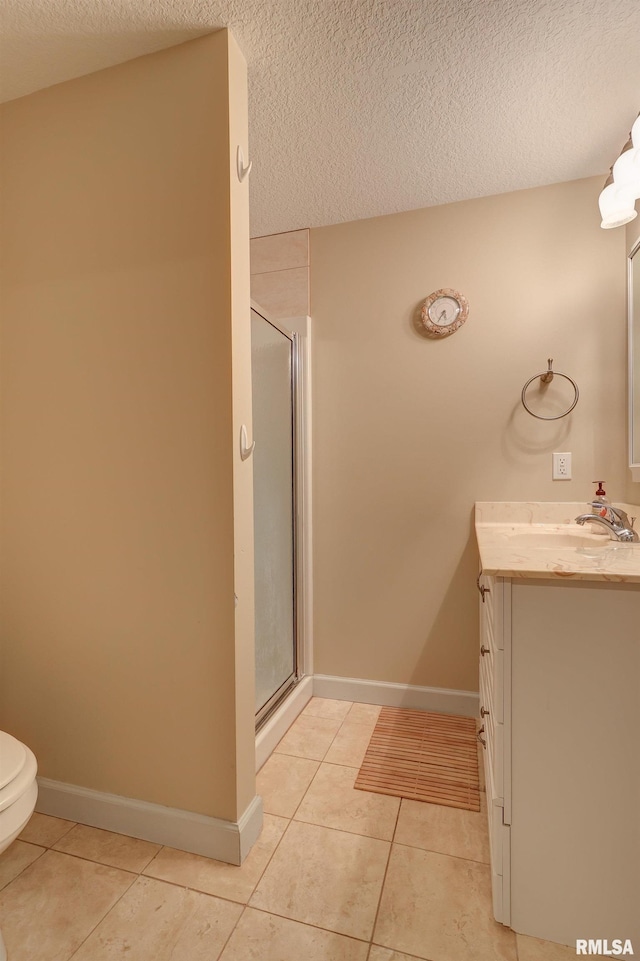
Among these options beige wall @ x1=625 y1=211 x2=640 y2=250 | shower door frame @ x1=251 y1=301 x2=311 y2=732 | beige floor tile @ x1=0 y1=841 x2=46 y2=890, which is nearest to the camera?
beige floor tile @ x1=0 y1=841 x2=46 y2=890

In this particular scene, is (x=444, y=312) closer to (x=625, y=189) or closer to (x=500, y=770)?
(x=625, y=189)

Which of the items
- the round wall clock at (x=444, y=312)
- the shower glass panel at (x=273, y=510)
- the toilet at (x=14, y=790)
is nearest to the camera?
the toilet at (x=14, y=790)

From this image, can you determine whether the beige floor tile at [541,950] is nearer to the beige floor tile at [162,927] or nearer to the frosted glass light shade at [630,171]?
the beige floor tile at [162,927]

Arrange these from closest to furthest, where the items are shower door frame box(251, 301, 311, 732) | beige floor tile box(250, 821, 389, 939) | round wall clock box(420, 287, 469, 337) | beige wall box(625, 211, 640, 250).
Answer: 1. beige floor tile box(250, 821, 389, 939)
2. beige wall box(625, 211, 640, 250)
3. round wall clock box(420, 287, 469, 337)
4. shower door frame box(251, 301, 311, 732)

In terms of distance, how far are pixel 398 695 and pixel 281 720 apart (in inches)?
23.1

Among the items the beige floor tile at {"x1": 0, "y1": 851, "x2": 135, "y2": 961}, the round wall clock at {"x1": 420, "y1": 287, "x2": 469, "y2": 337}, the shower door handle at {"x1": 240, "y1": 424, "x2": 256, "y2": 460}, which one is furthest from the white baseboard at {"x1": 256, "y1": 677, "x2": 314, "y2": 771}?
the round wall clock at {"x1": 420, "y1": 287, "x2": 469, "y2": 337}

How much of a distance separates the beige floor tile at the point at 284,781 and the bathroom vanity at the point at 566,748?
71cm

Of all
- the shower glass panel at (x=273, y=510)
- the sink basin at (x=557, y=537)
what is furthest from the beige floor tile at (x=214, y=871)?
the sink basin at (x=557, y=537)

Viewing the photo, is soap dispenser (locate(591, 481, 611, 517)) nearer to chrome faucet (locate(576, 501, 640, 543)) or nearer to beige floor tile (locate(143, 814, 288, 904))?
chrome faucet (locate(576, 501, 640, 543))

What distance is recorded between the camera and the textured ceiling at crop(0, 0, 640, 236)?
128 centimetres

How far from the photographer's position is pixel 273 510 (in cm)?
209

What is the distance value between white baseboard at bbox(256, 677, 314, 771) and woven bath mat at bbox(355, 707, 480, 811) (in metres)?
0.37

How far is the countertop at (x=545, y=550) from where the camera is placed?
1.05 meters

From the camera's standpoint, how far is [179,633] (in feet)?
4.64
